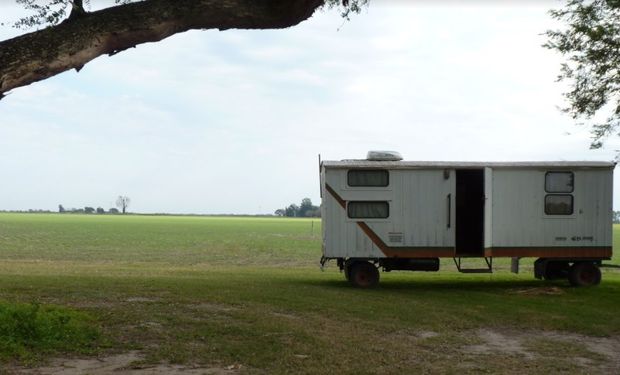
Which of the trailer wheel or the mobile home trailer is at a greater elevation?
the mobile home trailer

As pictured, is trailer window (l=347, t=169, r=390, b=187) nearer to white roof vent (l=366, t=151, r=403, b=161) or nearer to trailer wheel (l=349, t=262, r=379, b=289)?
white roof vent (l=366, t=151, r=403, b=161)

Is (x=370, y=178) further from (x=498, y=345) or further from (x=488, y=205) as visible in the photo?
(x=498, y=345)

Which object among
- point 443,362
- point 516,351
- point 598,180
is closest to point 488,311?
point 516,351

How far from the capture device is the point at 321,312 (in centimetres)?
1139

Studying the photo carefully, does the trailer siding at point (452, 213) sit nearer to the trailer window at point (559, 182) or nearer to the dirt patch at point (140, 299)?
the trailer window at point (559, 182)

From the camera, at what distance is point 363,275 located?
16125mm

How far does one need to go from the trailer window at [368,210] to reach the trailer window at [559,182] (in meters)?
4.20

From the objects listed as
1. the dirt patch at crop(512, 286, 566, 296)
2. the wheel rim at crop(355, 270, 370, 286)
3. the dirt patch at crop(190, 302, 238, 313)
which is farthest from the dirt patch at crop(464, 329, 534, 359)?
the wheel rim at crop(355, 270, 370, 286)

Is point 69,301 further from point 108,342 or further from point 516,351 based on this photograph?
point 516,351

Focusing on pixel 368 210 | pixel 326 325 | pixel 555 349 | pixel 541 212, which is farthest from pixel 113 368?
pixel 541 212

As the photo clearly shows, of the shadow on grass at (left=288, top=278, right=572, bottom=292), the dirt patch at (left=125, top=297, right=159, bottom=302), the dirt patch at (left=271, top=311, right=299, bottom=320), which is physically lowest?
the shadow on grass at (left=288, top=278, right=572, bottom=292)

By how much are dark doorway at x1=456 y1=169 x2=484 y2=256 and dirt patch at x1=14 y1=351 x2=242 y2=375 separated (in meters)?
10.3

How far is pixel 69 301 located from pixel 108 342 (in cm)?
336

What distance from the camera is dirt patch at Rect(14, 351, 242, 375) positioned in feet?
23.6
